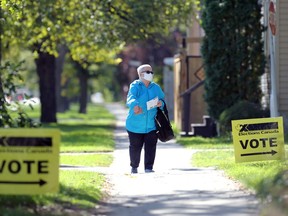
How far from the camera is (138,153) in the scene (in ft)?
51.1

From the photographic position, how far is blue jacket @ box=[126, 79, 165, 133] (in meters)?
15.2

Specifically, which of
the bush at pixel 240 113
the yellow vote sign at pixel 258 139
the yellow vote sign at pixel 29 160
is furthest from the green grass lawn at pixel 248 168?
the yellow vote sign at pixel 29 160

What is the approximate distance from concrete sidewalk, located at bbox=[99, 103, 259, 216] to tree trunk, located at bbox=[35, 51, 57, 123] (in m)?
20.5

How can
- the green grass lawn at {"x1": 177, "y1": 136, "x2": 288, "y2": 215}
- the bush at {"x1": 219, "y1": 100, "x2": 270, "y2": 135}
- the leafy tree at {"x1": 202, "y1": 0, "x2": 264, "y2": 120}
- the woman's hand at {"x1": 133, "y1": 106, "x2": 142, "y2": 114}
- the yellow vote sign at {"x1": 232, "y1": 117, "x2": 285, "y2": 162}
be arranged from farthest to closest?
the leafy tree at {"x1": 202, "y1": 0, "x2": 264, "y2": 120}, the bush at {"x1": 219, "y1": 100, "x2": 270, "y2": 135}, the woman's hand at {"x1": 133, "y1": 106, "x2": 142, "y2": 114}, the yellow vote sign at {"x1": 232, "y1": 117, "x2": 285, "y2": 162}, the green grass lawn at {"x1": 177, "y1": 136, "x2": 288, "y2": 215}

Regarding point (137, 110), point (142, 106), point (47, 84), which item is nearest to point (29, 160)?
point (137, 110)

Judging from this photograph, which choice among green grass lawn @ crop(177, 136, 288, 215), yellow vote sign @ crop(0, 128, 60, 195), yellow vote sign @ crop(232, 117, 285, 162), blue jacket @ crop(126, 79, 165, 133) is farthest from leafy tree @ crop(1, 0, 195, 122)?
yellow vote sign @ crop(0, 128, 60, 195)

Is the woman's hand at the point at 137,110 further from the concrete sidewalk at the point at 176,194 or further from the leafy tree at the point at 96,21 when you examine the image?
the leafy tree at the point at 96,21

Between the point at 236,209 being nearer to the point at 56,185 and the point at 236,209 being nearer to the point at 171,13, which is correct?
the point at 56,185

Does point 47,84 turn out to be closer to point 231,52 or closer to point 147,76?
point 231,52

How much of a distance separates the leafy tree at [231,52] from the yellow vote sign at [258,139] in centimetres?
888

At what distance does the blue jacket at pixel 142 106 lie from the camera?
15.2 metres

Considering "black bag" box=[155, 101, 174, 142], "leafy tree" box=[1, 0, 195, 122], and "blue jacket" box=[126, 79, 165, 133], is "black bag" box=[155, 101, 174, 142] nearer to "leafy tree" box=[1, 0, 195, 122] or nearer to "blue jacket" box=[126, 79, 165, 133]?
"blue jacket" box=[126, 79, 165, 133]

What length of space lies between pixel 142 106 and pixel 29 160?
16.2 ft

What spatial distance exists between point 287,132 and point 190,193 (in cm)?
1035
